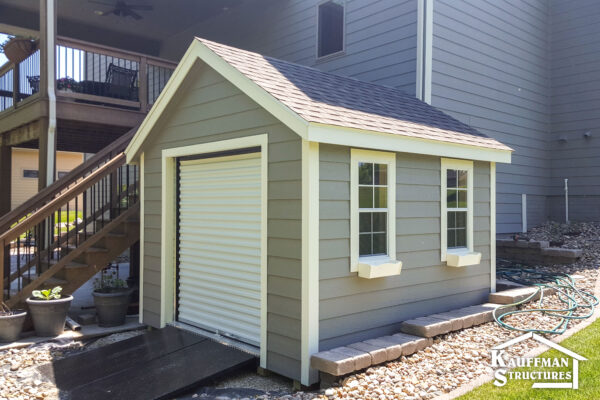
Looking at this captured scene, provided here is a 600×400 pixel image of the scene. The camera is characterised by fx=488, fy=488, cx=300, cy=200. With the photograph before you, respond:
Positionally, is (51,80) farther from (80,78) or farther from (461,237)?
(461,237)

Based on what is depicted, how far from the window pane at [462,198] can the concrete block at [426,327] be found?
5.07 feet

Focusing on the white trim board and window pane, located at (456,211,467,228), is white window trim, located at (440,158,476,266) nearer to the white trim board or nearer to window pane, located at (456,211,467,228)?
window pane, located at (456,211,467,228)

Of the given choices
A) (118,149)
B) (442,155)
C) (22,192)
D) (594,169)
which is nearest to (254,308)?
(442,155)

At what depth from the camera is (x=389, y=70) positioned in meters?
8.01

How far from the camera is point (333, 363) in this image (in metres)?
3.84

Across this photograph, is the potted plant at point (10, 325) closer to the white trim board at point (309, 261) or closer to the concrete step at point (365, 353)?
the white trim board at point (309, 261)

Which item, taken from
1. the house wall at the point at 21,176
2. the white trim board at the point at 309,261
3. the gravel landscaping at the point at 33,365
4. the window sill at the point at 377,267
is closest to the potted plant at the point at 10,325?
the gravel landscaping at the point at 33,365

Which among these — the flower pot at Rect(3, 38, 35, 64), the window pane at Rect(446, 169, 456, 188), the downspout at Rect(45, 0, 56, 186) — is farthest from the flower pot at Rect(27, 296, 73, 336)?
the flower pot at Rect(3, 38, 35, 64)

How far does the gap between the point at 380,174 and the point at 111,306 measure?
153 inches

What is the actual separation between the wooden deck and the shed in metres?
0.31

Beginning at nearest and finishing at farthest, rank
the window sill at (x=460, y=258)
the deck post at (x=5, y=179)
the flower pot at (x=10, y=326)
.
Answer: the flower pot at (x=10, y=326)
the window sill at (x=460, y=258)
the deck post at (x=5, y=179)

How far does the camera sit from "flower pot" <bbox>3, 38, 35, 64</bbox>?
845 centimetres

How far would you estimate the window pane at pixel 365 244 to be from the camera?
15.2 ft
